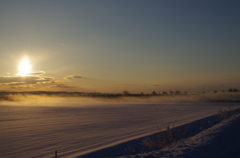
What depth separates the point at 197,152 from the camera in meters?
4.79

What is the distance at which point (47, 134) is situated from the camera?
789 cm

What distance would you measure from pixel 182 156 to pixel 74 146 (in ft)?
11.4

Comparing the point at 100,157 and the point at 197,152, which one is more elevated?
the point at 197,152

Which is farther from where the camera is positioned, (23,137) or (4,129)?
(4,129)

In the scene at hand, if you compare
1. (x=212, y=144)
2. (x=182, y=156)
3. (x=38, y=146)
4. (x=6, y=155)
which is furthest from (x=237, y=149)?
(x=6, y=155)

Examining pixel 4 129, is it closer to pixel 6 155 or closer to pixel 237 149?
pixel 6 155

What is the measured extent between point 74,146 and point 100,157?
49.2 inches

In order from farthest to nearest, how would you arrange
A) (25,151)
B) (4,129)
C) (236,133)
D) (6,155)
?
(4,129) → (236,133) → (25,151) → (6,155)

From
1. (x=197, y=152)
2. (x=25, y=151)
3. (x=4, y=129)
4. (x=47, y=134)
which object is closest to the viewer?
(x=197, y=152)

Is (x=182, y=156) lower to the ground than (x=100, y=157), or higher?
higher

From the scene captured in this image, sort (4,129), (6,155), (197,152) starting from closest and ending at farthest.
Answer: (197,152)
(6,155)
(4,129)

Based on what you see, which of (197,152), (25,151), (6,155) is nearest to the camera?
(197,152)

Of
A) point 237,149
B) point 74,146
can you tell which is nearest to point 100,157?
point 74,146

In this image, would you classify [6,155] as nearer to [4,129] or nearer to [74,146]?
[74,146]
